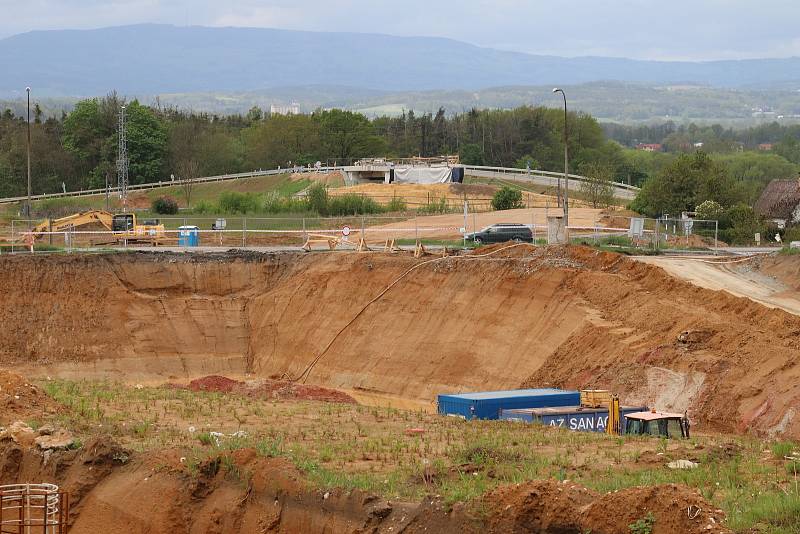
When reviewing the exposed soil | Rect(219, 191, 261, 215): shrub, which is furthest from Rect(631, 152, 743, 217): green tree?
the exposed soil

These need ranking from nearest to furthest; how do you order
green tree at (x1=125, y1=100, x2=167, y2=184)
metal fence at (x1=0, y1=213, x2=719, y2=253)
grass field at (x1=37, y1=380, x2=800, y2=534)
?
grass field at (x1=37, y1=380, x2=800, y2=534), metal fence at (x1=0, y1=213, x2=719, y2=253), green tree at (x1=125, y1=100, x2=167, y2=184)

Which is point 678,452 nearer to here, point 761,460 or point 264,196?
point 761,460

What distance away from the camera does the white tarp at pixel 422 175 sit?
99.9 m

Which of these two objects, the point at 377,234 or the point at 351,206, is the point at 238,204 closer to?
the point at 351,206

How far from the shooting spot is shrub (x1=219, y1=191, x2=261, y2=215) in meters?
88.1

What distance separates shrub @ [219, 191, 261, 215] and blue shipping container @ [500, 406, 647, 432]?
58.1 metres

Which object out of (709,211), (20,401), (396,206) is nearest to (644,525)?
(20,401)

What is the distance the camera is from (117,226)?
66875mm

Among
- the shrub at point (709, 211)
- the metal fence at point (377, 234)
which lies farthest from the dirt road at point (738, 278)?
→ the shrub at point (709, 211)

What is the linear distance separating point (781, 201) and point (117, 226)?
35.6m

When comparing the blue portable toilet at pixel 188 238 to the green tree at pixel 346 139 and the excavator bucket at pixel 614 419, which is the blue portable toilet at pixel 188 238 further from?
the green tree at pixel 346 139

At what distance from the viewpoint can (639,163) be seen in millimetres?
146375

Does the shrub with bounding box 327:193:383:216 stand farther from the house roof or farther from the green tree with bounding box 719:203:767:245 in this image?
the green tree with bounding box 719:203:767:245

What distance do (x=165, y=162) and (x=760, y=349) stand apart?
280ft
